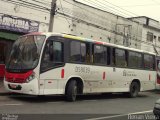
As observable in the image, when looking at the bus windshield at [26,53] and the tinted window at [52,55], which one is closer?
the bus windshield at [26,53]

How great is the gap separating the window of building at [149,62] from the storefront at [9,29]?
25.7 feet

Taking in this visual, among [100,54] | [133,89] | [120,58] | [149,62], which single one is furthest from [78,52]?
[149,62]

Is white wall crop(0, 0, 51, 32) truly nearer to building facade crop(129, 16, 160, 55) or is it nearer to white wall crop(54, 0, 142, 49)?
white wall crop(54, 0, 142, 49)

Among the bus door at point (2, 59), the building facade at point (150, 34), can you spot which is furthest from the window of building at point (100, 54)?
the building facade at point (150, 34)

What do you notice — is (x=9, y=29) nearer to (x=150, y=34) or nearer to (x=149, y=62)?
(x=149, y=62)

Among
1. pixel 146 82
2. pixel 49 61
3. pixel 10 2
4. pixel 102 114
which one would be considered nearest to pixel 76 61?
pixel 49 61

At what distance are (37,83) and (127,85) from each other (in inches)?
300

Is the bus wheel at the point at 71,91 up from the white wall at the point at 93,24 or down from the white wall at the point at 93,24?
down

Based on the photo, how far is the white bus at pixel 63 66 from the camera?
15.2m

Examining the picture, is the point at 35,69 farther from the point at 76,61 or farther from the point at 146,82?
the point at 146,82

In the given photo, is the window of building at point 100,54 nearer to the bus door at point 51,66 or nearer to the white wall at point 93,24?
the bus door at point 51,66

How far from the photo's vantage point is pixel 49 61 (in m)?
15.6

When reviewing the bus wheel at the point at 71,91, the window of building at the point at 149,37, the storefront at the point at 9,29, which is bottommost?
the bus wheel at the point at 71,91

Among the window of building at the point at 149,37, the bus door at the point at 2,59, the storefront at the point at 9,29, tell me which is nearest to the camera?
the storefront at the point at 9,29
